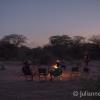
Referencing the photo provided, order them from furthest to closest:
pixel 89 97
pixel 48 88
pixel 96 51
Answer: pixel 96 51, pixel 48 88, pixel 89 97

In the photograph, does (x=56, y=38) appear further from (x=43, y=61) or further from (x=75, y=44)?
(x=43, y=61)

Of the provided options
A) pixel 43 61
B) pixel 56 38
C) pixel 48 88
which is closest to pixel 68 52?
pixel 56 38

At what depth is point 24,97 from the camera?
1377 centimetres

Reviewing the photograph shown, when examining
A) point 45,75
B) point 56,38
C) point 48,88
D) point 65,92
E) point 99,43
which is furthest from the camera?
point 56,38

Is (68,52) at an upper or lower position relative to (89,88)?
lower

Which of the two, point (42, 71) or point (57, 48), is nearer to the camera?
point (42, 71)

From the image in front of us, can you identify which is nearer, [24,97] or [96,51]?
[24,97]

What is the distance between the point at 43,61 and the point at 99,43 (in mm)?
31258

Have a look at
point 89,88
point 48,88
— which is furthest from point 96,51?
point 89,88

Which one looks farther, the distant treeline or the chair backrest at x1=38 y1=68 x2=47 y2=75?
the distant treeline

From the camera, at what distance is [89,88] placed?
1180 cm

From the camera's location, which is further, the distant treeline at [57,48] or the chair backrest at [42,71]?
the distant treeline at [57,48]

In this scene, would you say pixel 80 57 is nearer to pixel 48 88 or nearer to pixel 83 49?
pixel 83 49

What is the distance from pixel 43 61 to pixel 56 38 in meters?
35.7
